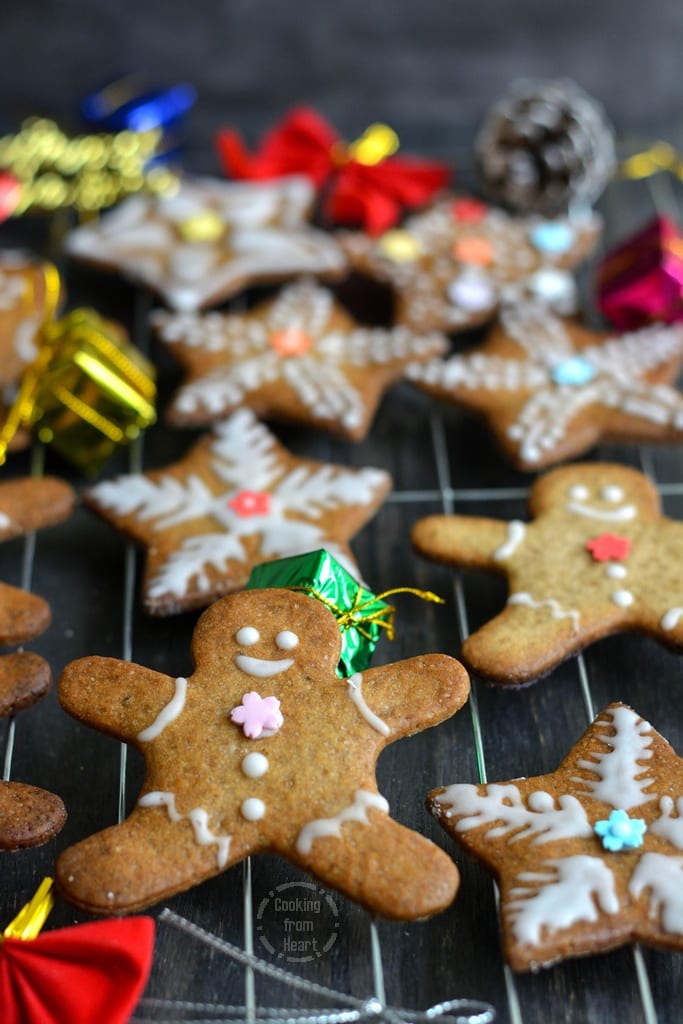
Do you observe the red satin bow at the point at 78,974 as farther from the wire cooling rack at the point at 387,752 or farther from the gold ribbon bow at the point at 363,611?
the gold ribbon bow at the point at 363,611

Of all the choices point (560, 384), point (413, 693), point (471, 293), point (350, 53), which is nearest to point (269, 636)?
point (413, 693)

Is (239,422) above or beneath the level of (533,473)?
above

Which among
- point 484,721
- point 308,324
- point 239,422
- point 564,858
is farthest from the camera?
point 308,324

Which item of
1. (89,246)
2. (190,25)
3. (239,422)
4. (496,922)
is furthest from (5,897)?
(190,25)

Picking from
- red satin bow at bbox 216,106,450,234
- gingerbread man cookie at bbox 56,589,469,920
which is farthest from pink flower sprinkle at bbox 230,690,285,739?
red satin bow at bbox 216,106,450,234

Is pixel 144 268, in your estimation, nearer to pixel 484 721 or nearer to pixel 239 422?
pixel 239 422
